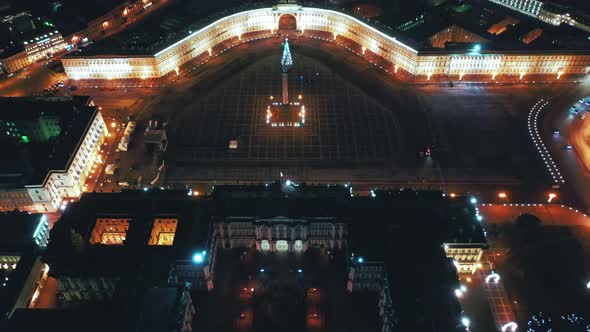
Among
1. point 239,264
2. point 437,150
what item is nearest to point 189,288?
point 239,264

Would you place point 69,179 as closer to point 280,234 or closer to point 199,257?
point 199,257

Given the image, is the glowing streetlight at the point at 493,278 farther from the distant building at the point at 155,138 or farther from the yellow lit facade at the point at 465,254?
the distant building at the point at 155,138

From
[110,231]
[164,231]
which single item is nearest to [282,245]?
[164,231]

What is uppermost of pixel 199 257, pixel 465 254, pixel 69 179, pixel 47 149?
pixel 47 149

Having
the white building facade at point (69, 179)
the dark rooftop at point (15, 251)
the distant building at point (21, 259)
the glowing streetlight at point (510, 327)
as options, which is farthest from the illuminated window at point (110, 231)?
the glowing streetlight at point (510, 327)

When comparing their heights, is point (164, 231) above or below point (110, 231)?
below
